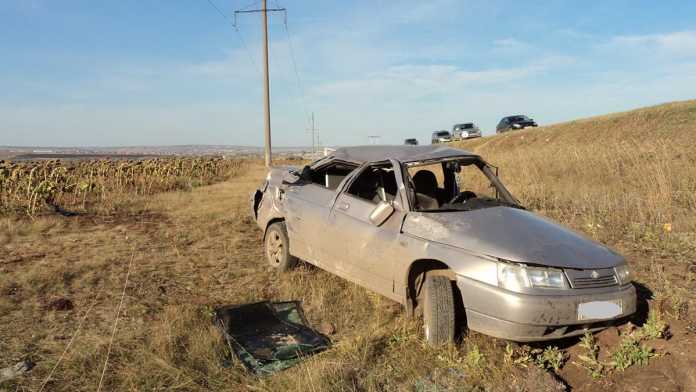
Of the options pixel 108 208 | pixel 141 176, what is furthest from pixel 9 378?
pixel 141 176

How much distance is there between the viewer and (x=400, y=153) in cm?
479

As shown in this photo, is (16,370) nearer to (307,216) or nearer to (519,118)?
(307,216)

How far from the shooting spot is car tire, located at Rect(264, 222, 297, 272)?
18.5 ft

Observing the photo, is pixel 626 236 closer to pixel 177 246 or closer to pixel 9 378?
pixel 177 246

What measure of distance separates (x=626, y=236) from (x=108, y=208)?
11075 mm

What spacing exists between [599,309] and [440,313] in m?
1.12

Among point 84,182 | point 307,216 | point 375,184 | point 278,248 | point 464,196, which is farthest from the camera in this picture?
point 84,182

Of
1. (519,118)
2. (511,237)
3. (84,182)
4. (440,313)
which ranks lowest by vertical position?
(440,313)

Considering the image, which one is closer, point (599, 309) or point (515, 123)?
point (599, 309)

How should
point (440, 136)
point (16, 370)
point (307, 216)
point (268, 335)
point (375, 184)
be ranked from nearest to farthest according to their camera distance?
point (16, 370) → point (268, 335) → point (375, 184) → point (307, 216) → point (440, 136)

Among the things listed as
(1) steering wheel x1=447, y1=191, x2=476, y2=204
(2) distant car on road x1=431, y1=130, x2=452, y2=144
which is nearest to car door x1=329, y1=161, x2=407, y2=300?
(1) steering wheel x1=447, y1=191, x2=476, y2=204

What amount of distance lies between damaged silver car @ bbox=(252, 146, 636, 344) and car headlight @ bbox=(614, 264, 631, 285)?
0.6 inches

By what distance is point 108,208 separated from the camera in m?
11.4

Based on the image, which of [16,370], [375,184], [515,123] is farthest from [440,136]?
[16,370]
